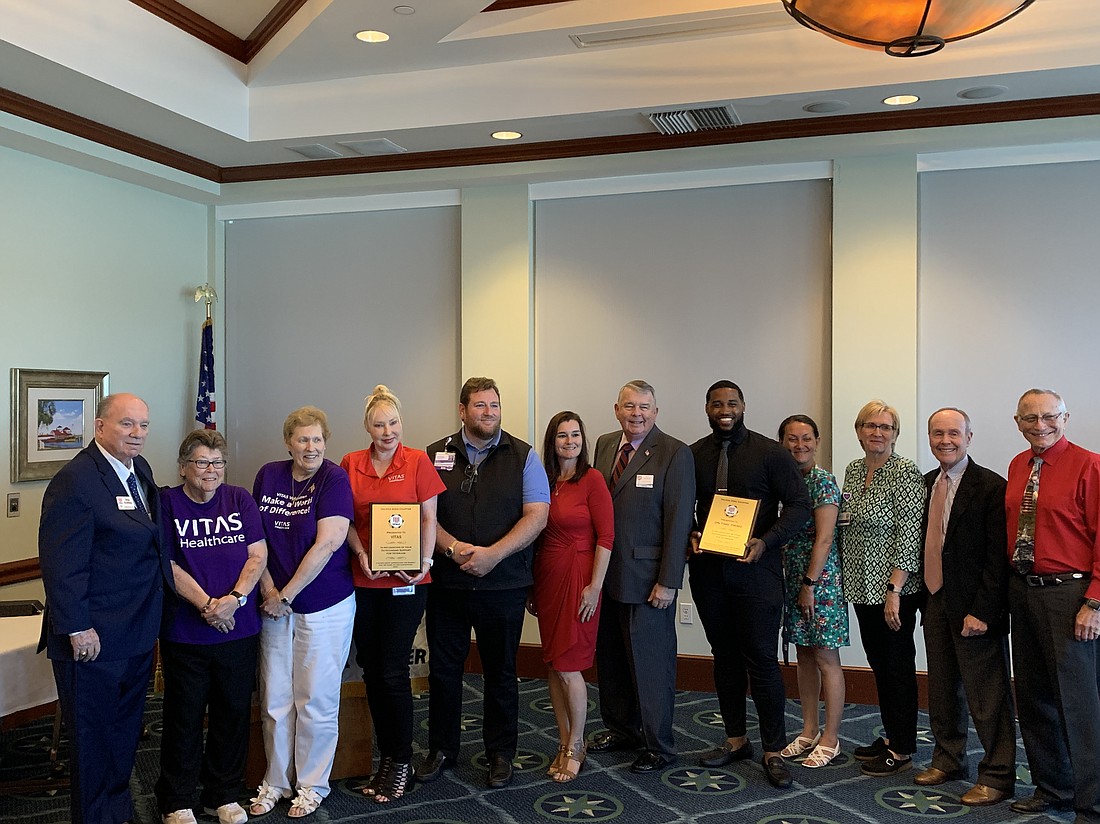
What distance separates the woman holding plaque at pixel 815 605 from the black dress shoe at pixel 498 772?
125 centimetres

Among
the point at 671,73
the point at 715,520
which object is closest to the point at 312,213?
the point at 671,73

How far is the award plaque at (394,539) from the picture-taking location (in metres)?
3.89

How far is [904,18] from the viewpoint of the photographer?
8.68 feet

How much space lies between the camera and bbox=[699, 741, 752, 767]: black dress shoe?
14.1ft

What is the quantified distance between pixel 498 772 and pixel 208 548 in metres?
1.54

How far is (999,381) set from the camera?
5105 millimetres

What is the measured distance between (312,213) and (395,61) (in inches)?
63.3

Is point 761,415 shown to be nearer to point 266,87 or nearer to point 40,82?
point 266,87

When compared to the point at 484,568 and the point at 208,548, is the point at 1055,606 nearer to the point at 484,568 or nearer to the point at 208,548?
the point at 484,568

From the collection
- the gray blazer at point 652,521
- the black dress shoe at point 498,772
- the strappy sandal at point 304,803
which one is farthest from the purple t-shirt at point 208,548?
the gray blazer at point 652,521

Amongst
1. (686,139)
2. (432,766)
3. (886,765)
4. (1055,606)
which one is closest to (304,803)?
(432,766)

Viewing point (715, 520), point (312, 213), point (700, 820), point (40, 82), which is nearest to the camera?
point (700, 820)

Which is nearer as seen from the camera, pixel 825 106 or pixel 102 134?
pixel 825 106

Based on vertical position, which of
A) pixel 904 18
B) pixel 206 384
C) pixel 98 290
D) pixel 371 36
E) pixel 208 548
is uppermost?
pixel 371 36
